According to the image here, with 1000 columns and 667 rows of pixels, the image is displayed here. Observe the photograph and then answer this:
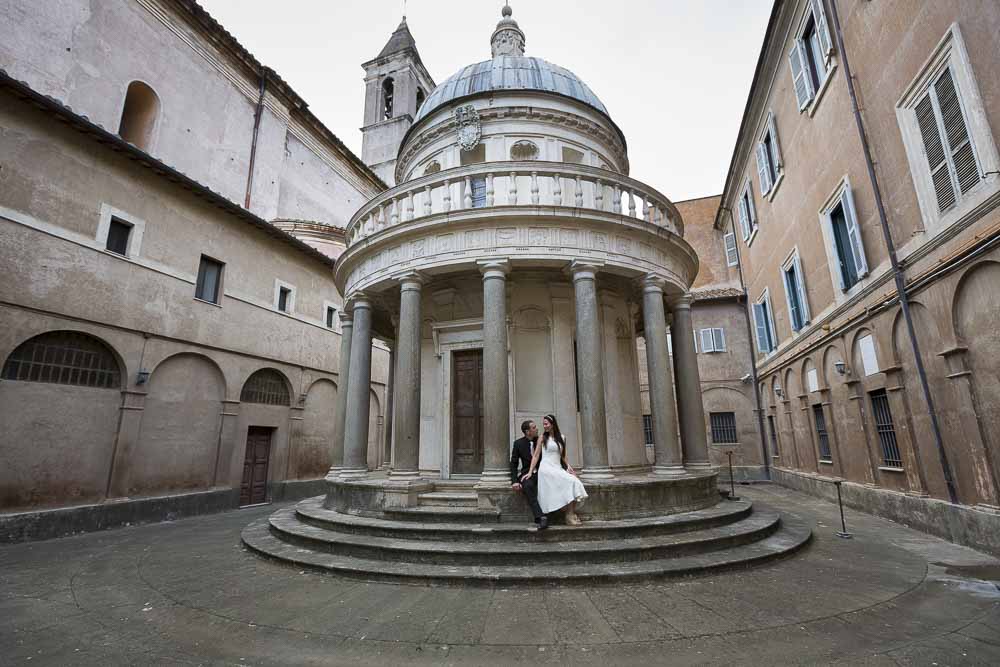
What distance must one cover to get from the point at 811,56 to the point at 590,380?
1206 centimetres

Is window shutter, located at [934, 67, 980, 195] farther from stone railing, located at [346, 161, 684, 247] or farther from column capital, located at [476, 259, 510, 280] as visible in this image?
column capital, located at [476, 259, 510, 280]

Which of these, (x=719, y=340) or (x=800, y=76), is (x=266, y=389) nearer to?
A: (x=800, y=76)

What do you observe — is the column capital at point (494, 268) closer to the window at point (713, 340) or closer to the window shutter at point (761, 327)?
the window shutter at point (761, 327)

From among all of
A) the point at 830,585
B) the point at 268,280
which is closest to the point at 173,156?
the point at 268,280

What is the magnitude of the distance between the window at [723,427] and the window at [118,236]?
2369 cm

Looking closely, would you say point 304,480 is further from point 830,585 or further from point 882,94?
point 882,94

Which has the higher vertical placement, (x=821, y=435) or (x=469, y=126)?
(x=469, y=126)

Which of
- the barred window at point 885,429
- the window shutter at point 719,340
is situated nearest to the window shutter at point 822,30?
the barred window at point 885,429

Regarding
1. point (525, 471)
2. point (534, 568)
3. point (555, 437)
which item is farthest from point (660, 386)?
point (534, 568)

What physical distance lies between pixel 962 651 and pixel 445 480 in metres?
8.20

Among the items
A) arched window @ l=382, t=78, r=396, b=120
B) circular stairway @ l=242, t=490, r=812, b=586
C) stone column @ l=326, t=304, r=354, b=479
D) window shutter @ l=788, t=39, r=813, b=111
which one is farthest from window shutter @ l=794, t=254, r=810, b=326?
arched window @ l=382, t=78, r=396, b=120

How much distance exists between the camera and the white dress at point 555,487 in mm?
7473

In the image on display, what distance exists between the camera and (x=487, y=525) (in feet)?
25.1

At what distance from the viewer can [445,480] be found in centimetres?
1050
